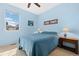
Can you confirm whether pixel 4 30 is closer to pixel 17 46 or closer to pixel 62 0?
pixel 17 46

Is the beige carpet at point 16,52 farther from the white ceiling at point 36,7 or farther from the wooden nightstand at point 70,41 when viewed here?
the white ceiling at point 36,7

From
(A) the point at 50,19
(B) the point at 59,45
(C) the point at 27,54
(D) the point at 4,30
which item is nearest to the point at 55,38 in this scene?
(B) the point at 59,45

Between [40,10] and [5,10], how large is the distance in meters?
0.66

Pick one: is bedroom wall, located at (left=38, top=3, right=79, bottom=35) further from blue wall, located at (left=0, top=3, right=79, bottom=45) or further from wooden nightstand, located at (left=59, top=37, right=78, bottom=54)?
wooden nightstand, located at (left=59, top=37, right=78, bottom=54)

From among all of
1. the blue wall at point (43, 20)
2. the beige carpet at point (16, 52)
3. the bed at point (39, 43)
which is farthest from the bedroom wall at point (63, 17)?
the beige carpet at point (16, 52)

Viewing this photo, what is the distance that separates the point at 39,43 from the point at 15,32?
52cm

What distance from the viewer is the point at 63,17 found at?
5.55ft

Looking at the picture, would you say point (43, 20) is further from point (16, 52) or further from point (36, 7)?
point (16, 52)

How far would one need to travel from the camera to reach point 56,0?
168cm

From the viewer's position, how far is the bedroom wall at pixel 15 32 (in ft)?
5.25

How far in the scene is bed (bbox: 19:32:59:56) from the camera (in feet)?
5.12

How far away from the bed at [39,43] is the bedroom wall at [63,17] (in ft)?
0.48

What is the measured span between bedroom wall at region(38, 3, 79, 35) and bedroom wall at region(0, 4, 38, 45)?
205 mm

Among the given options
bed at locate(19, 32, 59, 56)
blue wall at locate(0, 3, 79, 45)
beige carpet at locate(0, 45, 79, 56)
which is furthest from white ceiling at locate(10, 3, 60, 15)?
beige carpet at locate(0, 45, 79, 56)
